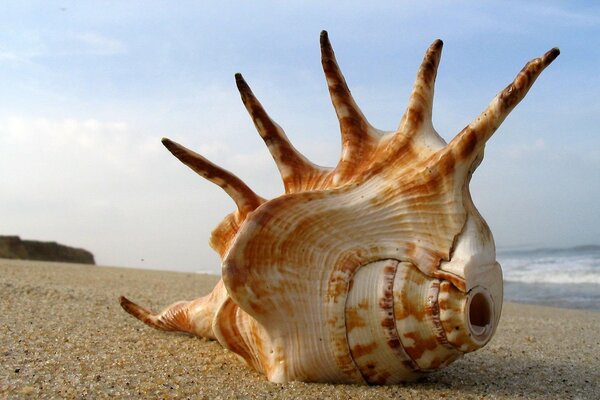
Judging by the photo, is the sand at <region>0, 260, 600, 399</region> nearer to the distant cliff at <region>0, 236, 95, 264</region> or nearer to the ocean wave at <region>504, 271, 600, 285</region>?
the ocean wave at <region>504, 271, 600, 285</region>

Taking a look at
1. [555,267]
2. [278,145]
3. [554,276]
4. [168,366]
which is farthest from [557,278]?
[168,366]

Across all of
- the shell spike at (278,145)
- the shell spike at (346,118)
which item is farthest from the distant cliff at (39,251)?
the shell spike at (346,118)

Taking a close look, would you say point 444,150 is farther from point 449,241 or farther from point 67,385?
point 67,385

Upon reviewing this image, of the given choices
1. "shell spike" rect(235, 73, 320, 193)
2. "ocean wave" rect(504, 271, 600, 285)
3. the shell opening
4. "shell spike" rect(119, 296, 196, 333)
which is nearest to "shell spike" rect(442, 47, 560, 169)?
the shell opening

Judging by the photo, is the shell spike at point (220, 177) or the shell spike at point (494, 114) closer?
the shell spike at point (494, 114)

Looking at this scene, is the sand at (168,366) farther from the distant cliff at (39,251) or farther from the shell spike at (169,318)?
the distant cliff at (39,251)

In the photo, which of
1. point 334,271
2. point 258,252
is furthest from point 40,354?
point 334,271
